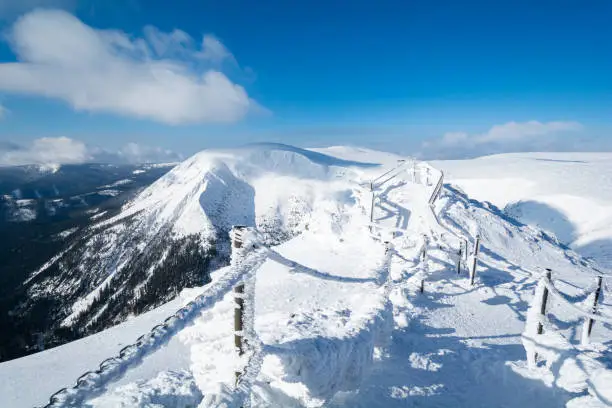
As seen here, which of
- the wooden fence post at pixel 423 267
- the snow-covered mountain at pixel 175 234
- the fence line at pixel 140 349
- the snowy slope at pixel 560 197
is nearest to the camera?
the fence line at pixel 140 349

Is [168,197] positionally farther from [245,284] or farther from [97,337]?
[245,284]

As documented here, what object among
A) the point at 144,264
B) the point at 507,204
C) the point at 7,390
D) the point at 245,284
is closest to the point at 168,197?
the point at 144,264

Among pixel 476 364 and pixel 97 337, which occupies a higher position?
pixel 476 364

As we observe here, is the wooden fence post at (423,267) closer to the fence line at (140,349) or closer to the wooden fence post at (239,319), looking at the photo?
the wooden fence post at (239,319)

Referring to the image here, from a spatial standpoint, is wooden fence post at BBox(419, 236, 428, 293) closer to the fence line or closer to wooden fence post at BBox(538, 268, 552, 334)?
wooden fence post at BBox(538, 268, 552, 334)

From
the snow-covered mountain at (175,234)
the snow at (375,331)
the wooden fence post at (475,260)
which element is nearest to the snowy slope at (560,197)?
the snow at (375,331)

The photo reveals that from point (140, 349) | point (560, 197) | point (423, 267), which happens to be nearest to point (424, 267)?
point (423, 267)
